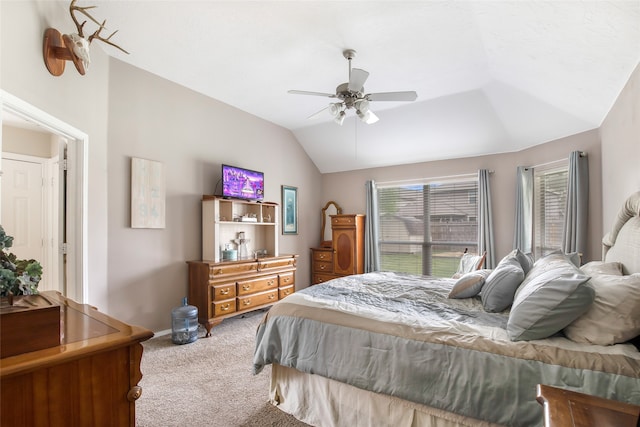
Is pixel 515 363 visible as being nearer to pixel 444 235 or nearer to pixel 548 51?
pixel 548 51

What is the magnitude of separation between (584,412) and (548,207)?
4.00 metres

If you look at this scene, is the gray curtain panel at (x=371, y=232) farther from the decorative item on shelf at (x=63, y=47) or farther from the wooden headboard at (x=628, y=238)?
the decorative item on shelf at (x=63, y=47)

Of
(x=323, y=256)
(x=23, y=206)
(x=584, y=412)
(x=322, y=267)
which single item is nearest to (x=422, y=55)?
(x=584, y=412)

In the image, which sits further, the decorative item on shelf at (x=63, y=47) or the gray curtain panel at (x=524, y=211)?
the gray curtain panel at (x=524, y=211)

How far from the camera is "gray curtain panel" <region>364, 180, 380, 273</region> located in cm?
553

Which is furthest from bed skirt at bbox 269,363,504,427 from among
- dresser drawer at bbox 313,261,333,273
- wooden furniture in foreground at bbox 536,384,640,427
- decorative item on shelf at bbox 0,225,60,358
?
dresser drawer at bbox 313,261,333,273

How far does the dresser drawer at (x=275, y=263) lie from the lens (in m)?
4.21

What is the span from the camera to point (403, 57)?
3061mm

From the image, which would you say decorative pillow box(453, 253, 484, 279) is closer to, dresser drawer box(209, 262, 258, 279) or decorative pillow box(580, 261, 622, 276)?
decorative pillow box(580, 261, 622, 276)

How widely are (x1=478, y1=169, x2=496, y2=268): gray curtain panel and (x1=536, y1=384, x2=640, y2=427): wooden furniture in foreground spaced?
3.93 m

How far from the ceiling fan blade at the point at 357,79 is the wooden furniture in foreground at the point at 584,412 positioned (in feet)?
7.98

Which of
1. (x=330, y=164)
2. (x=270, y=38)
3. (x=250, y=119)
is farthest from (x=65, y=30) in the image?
(x=330, y=164)

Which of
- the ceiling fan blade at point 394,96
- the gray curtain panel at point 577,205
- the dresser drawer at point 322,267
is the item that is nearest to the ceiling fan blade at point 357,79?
the ceiling fan blade at point 394,96

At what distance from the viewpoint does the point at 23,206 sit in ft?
11.9
